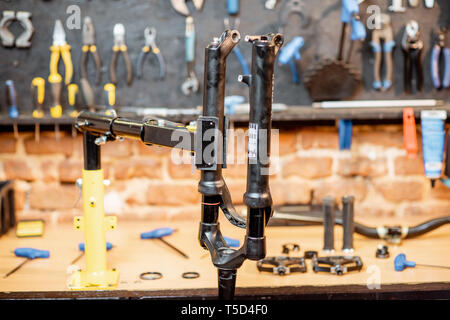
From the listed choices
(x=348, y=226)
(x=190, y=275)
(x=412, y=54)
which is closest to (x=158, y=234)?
(x=190, y=275)

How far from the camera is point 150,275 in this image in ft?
4.50

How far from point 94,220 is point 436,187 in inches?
48.6

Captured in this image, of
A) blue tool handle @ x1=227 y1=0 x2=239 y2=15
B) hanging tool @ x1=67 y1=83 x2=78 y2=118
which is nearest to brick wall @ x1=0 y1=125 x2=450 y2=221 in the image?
hanging tool @ x1=67 y1=83 x2=78 y2=118

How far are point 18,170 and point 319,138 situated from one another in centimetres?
104

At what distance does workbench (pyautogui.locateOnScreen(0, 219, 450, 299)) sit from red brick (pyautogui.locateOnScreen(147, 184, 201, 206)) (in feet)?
0.60

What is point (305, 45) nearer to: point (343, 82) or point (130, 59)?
point (343, 82)

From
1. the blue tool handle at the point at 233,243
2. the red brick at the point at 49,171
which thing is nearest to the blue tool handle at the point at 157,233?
the blue tool handle at the point at 233,243

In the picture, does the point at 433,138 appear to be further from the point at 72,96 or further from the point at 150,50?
the point at 72,96

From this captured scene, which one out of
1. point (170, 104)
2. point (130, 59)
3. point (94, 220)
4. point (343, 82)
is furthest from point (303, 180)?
point (94, 220)

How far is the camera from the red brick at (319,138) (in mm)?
1938

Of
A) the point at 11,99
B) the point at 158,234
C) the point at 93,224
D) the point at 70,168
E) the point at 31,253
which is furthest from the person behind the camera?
the point at 70,168

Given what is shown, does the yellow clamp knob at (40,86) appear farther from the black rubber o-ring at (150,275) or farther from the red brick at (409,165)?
the red brick at (409,165)

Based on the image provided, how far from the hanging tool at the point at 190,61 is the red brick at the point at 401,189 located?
728 mm

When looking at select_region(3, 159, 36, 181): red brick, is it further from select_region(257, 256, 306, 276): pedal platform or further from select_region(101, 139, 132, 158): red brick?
select_region(257, 256, 306, 276): pedal platform
